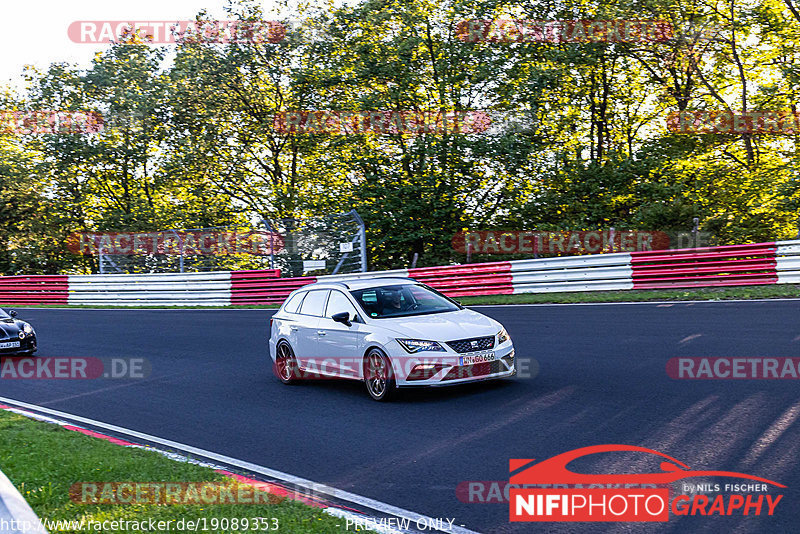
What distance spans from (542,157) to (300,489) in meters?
25.0

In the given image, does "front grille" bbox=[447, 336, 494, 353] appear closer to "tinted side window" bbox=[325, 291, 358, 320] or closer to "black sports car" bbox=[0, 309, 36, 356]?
"tinted side window" bbox=[325, 291, 358, 320]

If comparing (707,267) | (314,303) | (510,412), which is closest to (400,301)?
(314,303)

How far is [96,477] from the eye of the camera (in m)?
7.12

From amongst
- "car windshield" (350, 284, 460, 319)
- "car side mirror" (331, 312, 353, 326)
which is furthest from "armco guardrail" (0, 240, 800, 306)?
"car side mirror" (331, 312, 353, 326)

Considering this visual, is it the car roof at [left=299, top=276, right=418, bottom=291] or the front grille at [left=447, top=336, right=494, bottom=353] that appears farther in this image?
the car roof at [left=299, top=276, right=418, bottom=291]

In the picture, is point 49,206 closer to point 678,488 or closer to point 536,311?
point 536,311

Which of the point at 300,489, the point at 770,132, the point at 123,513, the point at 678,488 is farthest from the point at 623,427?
the point at 770,132

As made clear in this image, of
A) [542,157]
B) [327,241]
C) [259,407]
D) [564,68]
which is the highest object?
[564,68]

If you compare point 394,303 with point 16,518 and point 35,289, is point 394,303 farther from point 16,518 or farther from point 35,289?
point 35,289

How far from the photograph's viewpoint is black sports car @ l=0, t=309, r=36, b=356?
16844 millimetres

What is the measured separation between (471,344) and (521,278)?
41.4 feet

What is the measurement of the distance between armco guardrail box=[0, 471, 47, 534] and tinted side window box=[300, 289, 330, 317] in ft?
28.4

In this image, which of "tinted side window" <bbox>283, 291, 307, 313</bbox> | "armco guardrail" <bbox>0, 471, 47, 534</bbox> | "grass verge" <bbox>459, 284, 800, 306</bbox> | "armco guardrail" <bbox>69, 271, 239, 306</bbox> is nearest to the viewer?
"armco guardrail" <bbox>0, 471, 47, 534</bbox>

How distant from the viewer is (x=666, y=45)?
31.5 meters
